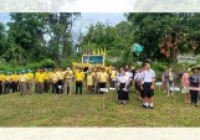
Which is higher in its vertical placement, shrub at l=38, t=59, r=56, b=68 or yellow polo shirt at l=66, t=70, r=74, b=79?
shrub at l=38, t=59, r=56, b=68

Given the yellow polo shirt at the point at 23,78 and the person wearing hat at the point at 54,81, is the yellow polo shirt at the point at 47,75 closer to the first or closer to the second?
the person wearing hat at the point at 54,81

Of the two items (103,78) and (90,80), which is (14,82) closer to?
(90,80)

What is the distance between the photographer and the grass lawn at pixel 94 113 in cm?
1181

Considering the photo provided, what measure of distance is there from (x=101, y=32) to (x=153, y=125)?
80.2ft

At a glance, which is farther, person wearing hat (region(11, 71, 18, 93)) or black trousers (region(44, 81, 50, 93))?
person wearing hat (region(11, 71, 18, 93))

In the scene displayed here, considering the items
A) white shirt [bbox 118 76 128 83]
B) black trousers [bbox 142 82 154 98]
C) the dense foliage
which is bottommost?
black trousers [bbox 142 82 154 98]

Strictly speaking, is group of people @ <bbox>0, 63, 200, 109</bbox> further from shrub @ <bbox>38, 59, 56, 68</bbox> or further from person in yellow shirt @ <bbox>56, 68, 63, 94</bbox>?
shrub @ <bbox>38, 59, 56, 68</bbox>

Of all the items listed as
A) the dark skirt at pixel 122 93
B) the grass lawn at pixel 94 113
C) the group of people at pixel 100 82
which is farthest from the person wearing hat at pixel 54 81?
the dark skirt at pixel 122 93

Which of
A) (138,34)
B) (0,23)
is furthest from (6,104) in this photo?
(0,23)

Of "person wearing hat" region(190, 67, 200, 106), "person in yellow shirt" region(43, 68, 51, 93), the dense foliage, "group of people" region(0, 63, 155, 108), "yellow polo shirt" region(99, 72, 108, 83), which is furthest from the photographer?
the dense foliage

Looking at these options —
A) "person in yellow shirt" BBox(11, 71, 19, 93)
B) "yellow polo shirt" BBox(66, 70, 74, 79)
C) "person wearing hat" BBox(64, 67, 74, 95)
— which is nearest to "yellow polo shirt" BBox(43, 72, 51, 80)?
"person wearing hat" BBox(64, 67, 74, 95)

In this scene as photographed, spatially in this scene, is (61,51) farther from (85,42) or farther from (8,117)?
(8,117)

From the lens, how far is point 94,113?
42.7ft

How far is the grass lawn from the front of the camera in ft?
38.8
